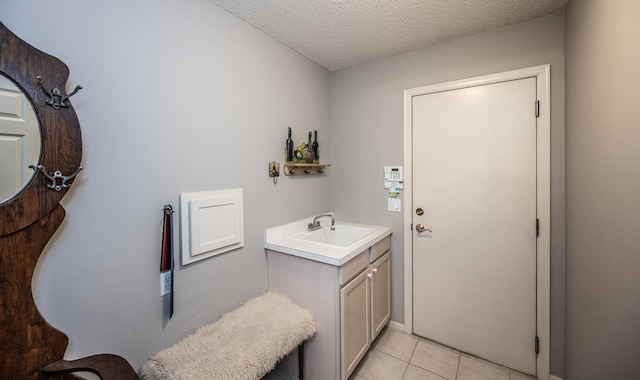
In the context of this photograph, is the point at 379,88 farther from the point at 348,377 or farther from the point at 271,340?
the point at 348,377

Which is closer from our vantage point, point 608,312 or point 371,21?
point 608,312

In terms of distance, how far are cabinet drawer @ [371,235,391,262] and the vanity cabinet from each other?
18 mm

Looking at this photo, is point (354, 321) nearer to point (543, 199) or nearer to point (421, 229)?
point (421, 229)

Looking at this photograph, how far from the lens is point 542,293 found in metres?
1.81

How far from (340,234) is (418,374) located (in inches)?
47.7

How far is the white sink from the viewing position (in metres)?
1.70

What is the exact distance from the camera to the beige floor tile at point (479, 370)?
6.11ft

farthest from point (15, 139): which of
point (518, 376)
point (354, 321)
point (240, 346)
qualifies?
point (518, 376)

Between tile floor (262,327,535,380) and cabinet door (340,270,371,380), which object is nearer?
cabinet door (340,270,371,380)

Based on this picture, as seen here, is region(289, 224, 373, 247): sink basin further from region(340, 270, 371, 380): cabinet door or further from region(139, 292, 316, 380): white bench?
region(139, 292, 316, 380): white bench

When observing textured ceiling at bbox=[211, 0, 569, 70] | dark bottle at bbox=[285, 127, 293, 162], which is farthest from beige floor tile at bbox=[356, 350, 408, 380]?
textured ceiling at bbox=[211, 0, 569, 70]

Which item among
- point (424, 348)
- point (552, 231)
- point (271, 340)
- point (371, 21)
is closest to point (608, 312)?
point (552, 231)

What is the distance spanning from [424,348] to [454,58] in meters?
2.38

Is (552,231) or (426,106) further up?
(426,106)
